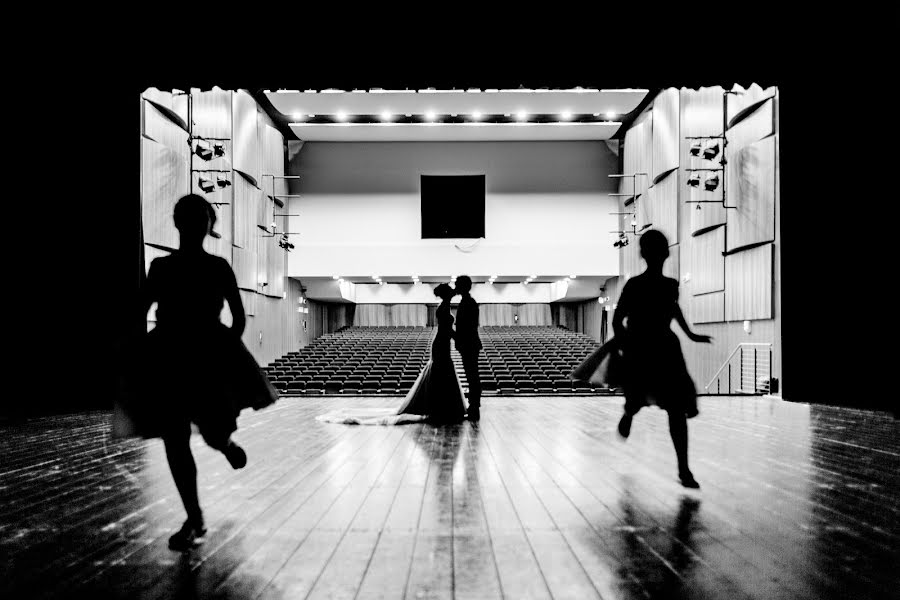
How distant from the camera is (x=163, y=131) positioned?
486 inches

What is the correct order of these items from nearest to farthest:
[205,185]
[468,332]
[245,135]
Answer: [468,332], [205,185], [245,135]

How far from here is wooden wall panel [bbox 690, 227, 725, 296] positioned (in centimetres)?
1389

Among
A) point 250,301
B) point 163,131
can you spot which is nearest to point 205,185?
point 163,131

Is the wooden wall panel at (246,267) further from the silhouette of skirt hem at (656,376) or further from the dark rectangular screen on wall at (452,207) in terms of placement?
the silhouette of skirt hem at (656,376)

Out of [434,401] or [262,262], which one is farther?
[262,262]

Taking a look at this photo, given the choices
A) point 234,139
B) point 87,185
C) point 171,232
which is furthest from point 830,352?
point 234,139

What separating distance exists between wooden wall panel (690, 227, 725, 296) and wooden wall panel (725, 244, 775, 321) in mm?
355

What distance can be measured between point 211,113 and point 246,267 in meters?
3.86

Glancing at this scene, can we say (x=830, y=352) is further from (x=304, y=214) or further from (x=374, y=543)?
(x=304, y=214)

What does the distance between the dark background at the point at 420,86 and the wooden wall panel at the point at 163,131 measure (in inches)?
134

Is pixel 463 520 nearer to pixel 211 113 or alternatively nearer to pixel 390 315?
pixel 211 113

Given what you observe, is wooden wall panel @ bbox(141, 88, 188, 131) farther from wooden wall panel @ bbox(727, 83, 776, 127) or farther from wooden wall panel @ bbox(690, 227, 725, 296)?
wooden wall panel @ bbox(690, 227, 725, 296)

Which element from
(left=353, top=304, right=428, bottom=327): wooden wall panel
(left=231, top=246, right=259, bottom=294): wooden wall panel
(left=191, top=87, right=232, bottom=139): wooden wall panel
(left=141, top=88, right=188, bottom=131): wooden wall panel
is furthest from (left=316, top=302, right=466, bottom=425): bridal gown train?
(left=353, top=304, right=428, bottom=327): wooden wall panel

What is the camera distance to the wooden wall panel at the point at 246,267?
53.0 feet
